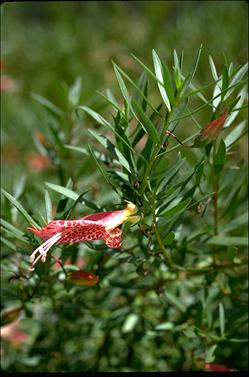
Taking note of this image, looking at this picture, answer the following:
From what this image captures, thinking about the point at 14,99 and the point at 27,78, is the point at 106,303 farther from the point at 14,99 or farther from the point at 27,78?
the point at 27,78

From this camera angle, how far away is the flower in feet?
2.65

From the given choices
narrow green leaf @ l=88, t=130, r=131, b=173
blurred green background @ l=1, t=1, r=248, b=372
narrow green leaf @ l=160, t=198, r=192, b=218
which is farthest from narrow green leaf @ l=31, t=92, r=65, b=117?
narrow green leaf @ l=160, t=198, r=192, b=218

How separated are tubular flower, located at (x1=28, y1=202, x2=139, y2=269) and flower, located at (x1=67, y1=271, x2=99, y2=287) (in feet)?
0.34

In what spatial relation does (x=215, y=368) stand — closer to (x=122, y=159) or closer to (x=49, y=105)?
(x=122, y=159)

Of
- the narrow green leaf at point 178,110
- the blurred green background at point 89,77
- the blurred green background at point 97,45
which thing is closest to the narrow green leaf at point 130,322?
the blurred green background at point 89,77

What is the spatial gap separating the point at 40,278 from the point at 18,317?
Result: 0.47 feet

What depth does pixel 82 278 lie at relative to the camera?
81 centimetres

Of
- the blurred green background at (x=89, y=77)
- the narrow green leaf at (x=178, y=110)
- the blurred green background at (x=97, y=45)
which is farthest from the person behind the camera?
A: the blurred green background at (x=97, y=45)

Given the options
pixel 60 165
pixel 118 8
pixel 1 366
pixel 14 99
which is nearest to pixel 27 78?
pixel 14 99

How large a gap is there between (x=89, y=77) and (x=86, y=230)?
4.20ft

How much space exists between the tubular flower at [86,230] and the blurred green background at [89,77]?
0.69 ft

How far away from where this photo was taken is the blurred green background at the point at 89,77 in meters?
1.00

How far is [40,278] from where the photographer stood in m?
0.84

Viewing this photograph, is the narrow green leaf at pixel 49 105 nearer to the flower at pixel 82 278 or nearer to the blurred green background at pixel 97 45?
the flower at pixel 82 278
